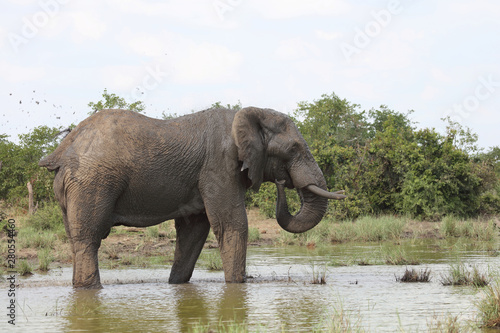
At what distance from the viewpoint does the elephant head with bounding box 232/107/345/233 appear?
9.28 meters

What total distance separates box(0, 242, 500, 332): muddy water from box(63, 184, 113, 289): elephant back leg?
0.25 metres

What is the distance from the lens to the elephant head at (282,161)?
365 inches

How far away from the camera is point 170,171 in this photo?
363 inches

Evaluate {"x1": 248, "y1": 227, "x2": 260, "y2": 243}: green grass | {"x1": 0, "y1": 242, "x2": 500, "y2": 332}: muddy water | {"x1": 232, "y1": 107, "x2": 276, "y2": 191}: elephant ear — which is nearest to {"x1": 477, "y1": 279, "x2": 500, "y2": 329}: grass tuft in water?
{"x1": 0, "y1": 242, "x2": 500, "y2": 332}: muddy water

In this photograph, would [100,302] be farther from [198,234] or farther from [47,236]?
[47,236]

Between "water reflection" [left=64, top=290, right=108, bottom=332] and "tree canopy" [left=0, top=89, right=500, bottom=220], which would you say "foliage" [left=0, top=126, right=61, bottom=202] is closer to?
"tree canopy" [left=0, top=89, right=500, bottom=220]

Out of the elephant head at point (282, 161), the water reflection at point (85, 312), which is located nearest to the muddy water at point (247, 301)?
the water reflection at point (85, 312)

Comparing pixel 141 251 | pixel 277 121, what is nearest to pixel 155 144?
pixel 277 121

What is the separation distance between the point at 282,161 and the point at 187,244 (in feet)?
6.20

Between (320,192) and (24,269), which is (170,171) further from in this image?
(24,269)

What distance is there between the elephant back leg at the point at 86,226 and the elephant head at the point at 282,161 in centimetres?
195

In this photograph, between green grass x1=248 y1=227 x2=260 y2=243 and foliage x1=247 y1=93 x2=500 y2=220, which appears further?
foliage x1=247 y1=93 x2=500 y2=220

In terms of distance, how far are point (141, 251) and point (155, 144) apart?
6.50 metres

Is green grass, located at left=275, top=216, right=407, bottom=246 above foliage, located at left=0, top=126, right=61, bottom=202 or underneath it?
underneath
